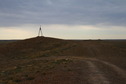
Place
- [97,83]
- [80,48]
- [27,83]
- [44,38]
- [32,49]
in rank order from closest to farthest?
[97,83]
[27,83]
[80,48]
[32,49]
[44,38]

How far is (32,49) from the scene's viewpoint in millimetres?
57969

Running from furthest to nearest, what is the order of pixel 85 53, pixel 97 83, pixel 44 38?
pixel 44 38, pixel 85 53, pixel 97 83

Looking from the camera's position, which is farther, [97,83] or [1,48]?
[1,48]

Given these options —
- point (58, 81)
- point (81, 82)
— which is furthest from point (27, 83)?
point (81, 82)

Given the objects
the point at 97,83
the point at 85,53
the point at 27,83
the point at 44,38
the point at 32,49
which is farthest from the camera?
the point at 44,38

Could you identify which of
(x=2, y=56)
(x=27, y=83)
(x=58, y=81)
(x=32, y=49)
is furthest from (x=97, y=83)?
(x=32, y=49)

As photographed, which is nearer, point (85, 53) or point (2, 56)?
point (85, 53)

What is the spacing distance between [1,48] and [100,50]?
2371 centimetres

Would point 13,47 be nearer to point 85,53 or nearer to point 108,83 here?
point 85,53

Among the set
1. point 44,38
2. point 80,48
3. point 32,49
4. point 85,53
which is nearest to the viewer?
point 85,53

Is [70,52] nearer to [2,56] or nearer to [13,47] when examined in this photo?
[2,56]

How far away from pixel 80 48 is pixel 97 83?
36.0 meters

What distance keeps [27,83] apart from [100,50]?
113ft

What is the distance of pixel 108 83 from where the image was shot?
1534 centimetres
